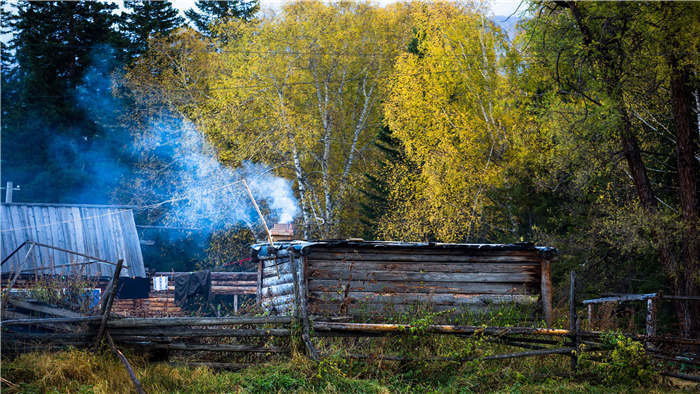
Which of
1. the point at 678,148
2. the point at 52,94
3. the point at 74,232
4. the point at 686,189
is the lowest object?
the point at 74,232

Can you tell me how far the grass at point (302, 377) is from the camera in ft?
29.1

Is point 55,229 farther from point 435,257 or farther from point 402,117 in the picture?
point 435,257

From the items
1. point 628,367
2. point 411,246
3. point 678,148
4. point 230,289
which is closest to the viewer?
point 628,367

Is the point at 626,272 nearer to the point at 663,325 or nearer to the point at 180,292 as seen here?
the point at 663,325

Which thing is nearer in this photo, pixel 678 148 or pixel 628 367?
pixel 628 367

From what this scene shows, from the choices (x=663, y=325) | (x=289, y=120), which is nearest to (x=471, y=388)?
(x=663, y=325)

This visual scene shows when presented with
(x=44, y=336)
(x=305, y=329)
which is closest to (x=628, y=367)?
(x=305, y=329)

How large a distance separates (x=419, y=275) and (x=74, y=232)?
50.5 feet

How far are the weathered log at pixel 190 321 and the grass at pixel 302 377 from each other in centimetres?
48

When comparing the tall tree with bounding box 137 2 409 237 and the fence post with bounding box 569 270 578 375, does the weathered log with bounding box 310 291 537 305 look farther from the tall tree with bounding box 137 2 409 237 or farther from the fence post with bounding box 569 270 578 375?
the tall tree with bounding box 137 2 409 237

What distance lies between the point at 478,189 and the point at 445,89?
427 centimetres

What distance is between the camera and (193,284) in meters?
29.3

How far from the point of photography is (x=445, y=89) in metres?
25.5

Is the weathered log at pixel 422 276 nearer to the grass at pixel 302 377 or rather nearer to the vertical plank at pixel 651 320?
the vertical plank at pixel 651 320
